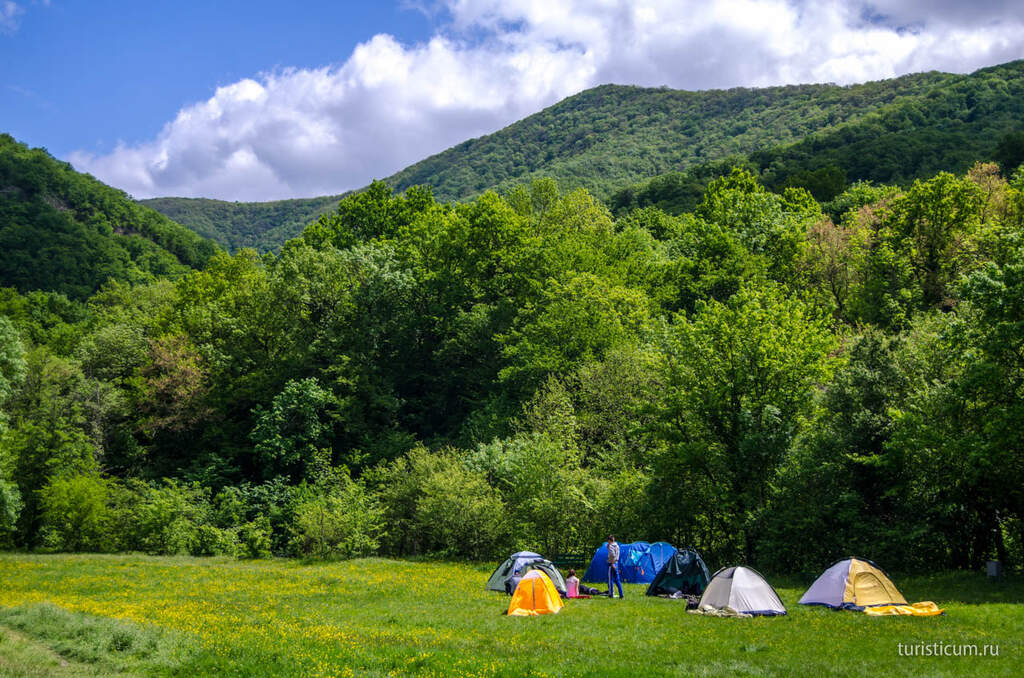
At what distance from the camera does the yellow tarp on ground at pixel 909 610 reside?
709 inches

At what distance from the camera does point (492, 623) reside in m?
18.4

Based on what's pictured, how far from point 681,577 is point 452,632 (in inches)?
A: 388

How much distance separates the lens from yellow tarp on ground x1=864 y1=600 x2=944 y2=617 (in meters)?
18.0

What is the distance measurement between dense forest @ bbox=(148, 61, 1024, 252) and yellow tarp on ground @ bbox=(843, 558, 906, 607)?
5753 cm

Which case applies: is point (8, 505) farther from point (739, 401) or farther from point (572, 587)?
point (739, 401)

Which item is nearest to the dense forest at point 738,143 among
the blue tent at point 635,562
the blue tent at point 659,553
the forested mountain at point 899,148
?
the forested mountain at point 899,148

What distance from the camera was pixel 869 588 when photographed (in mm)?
19234

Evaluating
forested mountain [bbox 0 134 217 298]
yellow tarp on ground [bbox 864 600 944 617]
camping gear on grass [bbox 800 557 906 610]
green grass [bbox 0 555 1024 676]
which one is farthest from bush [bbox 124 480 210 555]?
forested mountain [bbox 0 134 217 298]

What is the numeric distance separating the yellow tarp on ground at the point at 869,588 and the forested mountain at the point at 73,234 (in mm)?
110471

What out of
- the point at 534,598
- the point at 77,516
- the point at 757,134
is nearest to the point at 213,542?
the point at 77,516

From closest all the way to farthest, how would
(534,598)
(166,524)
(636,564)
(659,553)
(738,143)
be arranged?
(534,598)
(636,564)
(659,553)
(166,524)
(738,143)

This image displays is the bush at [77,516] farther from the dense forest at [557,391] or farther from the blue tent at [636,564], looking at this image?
the blue tent at [636,564]

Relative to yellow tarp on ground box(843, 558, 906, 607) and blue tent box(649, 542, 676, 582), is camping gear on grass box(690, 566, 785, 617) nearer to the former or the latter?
yellow tarp on ground box(843, 558, 906, 607)

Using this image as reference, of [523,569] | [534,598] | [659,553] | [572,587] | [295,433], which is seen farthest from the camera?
[295,433]
